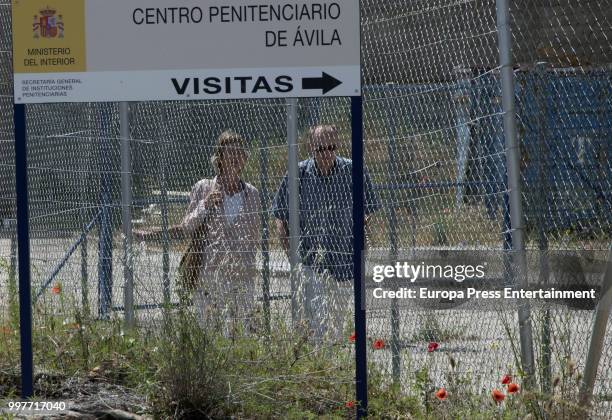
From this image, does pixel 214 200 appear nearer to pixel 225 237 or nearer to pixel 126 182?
pixel 225 237

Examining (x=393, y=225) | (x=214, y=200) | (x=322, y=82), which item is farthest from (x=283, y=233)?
(x=322, y=82)

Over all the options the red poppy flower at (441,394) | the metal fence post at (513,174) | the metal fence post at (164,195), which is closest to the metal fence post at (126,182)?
the metal fence post at (164,195)

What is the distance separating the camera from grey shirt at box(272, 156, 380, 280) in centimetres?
770

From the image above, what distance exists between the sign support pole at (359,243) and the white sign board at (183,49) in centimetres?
19

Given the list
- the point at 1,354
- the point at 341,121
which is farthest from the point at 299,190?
the point at 1,354

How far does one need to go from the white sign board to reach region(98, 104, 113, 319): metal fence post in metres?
2.69

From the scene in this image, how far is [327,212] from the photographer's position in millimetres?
7891

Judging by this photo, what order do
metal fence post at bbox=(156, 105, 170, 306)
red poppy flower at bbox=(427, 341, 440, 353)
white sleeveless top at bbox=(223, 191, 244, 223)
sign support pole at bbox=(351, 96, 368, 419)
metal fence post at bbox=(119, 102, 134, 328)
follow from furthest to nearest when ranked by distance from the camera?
metal fence post at bbox=(119, 102, 134, 328)
metal fence post at bbox=(156, 105, 170, 306)
white sleeveless top at bbox=(223, 191, 244, 223)
red poppy flower at bbox=(427, 341, 440, 353)
sign support pole at bbox=(351, 96, 368, 419)

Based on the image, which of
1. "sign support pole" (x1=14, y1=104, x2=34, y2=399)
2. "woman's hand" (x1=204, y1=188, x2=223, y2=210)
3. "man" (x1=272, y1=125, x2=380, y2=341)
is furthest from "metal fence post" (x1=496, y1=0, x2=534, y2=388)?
"sign support pole" (x1=14, y1=104, x2=34, y2=399)

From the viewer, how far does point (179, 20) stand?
656cm

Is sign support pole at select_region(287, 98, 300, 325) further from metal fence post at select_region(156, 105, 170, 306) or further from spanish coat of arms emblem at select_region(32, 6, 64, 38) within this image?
spanish coat of arms emblem at select_region(32, 6, 64, 38)

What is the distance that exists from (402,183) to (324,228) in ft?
2.72

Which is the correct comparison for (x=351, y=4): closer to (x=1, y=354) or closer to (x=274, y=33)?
(x=274, y=33)

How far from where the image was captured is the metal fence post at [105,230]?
30.2 feet
